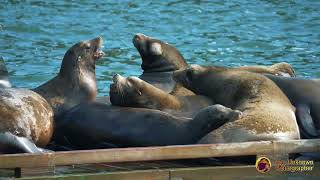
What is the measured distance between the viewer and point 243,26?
2034 cm

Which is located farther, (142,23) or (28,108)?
(142,23)

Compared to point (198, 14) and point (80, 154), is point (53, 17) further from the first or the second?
point (80, 154)

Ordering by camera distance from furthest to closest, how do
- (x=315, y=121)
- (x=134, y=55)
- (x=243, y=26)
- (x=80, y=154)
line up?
(x=243, y=26), (x=134, y=55), (x=315, y=121), (x=80, y=154)

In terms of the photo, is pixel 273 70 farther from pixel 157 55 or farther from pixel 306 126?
pixel 306 126

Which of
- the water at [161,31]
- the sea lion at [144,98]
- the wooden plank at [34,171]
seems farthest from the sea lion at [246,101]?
the water at [161,31]

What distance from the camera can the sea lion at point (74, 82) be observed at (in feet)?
29.4

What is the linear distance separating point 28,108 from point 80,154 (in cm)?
113

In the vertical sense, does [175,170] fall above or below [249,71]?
below

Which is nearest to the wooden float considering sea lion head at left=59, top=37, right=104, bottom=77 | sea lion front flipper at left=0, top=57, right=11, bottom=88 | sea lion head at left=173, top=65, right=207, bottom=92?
sea lion head at left=173, top=65, right=207, bottom=92

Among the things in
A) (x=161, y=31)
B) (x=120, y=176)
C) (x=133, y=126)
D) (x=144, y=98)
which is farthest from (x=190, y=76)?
(x=161, y=31)

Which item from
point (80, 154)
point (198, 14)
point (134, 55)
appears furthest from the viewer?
point (198, 14)

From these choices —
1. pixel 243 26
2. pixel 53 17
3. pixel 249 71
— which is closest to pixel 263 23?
pixel 243 26

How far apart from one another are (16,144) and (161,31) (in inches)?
489

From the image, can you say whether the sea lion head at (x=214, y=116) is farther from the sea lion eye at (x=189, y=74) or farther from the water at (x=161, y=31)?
the water at (x=161, y=31)
